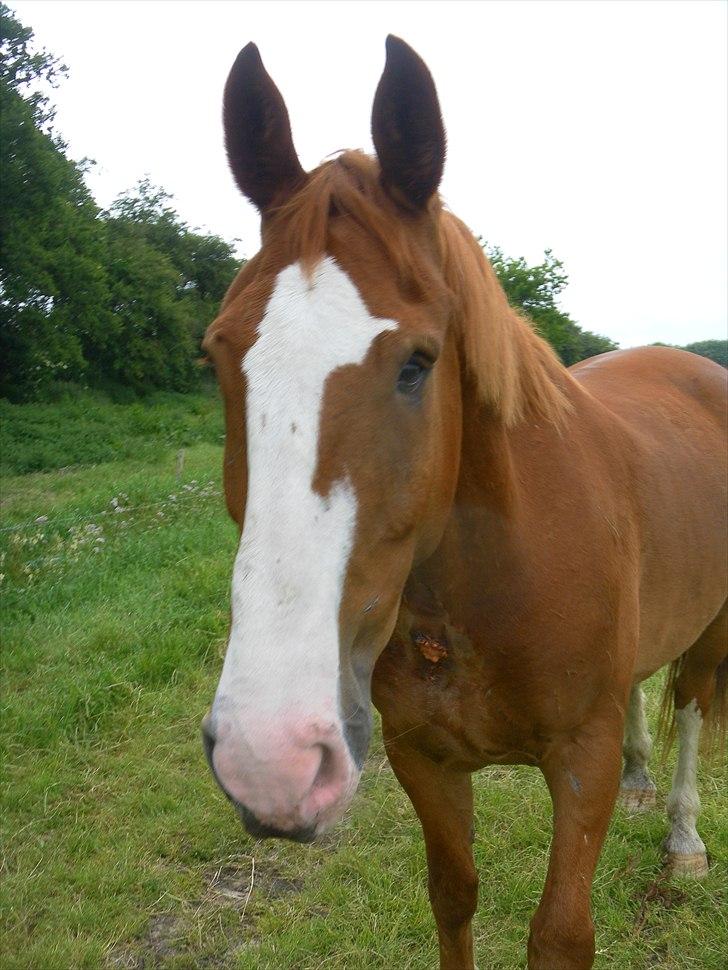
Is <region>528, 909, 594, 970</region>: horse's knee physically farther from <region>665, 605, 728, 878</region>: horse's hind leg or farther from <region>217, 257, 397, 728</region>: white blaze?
<region>665, 605, 728, 878</region>: horse's hind leg

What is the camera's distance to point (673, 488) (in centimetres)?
261

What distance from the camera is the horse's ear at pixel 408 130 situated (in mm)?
1518

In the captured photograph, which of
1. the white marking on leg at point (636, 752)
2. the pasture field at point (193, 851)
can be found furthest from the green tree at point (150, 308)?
the white marking on leg at point (636, 752)

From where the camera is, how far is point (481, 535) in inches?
74.8

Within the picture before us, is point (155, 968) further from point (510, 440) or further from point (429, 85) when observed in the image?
point (429, 85)

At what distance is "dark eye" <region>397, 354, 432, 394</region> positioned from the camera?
143 cm

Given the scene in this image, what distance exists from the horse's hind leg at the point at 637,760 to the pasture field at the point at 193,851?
0.30 feet

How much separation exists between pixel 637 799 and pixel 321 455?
3.08 meters

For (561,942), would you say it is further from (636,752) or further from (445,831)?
(636,752)

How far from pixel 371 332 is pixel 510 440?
0.73m

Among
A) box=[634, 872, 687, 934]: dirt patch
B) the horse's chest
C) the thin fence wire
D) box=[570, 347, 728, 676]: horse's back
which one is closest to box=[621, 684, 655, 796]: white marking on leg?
box=[634, 872, 687, 934]: dirt patch

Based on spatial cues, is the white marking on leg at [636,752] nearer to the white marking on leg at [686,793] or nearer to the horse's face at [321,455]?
the white marking on leg at [686,793]

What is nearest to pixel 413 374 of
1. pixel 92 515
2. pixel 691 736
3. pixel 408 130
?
pixel 408 130

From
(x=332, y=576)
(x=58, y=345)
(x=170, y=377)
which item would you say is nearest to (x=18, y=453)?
(x=58, y=345)
